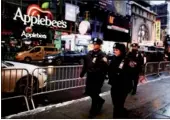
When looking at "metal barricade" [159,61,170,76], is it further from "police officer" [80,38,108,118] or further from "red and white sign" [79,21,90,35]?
"red and white sign" [79,21,90,35]

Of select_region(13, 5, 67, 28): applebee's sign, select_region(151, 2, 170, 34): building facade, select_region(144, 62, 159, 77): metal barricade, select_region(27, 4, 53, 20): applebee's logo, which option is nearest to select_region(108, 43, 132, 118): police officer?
select_region(144, 62, 159, 77): metal barricade

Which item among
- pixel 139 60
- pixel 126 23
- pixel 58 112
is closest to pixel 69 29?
pixel 126 23

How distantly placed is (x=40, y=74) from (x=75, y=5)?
78.4 feet

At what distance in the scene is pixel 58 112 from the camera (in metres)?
5.63

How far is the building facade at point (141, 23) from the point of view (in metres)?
46.0

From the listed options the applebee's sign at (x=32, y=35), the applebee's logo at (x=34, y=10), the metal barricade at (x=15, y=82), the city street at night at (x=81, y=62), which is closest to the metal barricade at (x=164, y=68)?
the city street at night at (x=81, y=62)

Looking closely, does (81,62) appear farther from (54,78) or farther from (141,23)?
(141,23)

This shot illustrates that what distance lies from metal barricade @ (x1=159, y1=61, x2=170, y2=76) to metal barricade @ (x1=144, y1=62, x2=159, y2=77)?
546mm

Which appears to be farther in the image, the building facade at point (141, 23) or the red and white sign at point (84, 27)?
the building facade at point (141, 23)

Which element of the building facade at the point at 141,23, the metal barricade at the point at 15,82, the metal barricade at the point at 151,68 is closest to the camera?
the metal barricade at the point at 15,82

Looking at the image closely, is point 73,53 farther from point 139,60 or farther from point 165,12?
point 165,12

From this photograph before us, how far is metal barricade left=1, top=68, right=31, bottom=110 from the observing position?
6061 millimetres

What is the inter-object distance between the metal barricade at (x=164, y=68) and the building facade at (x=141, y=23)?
29.2 m

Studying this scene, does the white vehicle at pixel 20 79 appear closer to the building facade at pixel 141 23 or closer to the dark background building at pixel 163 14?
the building facade at pixel 141 23
